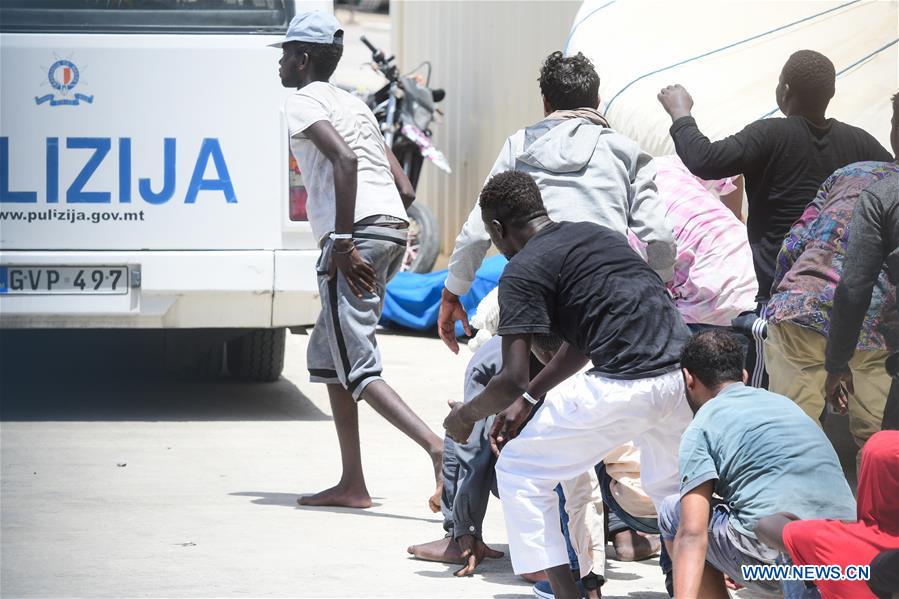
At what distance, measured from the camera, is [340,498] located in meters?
5.41

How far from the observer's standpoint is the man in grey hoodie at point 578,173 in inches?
175

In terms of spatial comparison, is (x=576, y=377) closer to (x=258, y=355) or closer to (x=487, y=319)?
(x=487, y=319)

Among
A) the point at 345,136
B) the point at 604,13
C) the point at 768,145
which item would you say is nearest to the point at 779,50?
the point at 604,13

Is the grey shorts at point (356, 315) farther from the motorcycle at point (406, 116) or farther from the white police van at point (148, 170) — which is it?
the motorcycle at point (406, 116)

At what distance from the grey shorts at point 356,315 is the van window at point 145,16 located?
6.17 feet

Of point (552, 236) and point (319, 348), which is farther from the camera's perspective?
point (319, 348)

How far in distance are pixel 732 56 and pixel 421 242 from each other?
521 centimetres

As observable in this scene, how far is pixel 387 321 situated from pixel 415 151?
2633mm

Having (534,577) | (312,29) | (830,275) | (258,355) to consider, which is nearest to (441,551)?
(534,577)

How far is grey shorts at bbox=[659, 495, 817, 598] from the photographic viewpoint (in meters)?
3.44

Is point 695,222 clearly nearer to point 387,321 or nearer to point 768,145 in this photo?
point 768,145

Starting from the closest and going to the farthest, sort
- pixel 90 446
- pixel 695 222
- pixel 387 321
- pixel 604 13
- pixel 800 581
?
pixel 800 581, pixel 695 222, pixel 90 446, pixel 604 13, pixel 387 321

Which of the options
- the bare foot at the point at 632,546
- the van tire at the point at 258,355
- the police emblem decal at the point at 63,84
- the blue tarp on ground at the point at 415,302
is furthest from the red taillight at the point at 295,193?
the blue tarp on ground at the point at 415,302

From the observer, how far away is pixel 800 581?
3346 mm
